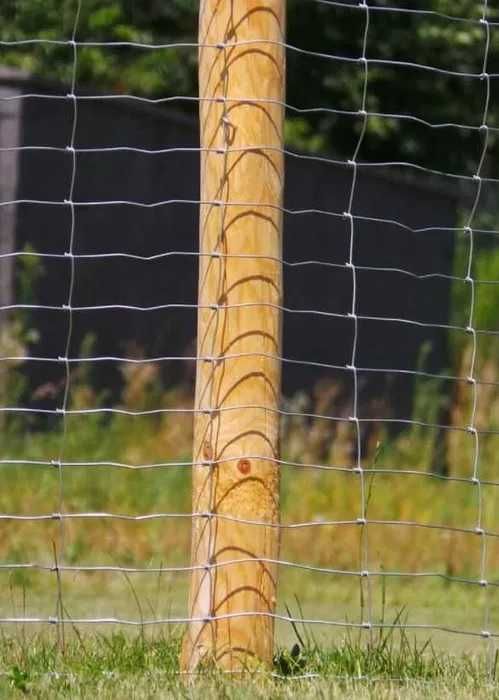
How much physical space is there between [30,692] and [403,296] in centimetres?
780

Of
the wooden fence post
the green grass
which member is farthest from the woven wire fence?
the wooden fence post

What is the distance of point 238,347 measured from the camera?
421cm

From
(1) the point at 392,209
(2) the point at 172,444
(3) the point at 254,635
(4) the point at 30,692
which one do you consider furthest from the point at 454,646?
(1) the point at 392,209

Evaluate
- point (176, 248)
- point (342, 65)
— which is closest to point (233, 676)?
point (176, 248)

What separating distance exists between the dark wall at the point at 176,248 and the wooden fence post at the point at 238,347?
4747 mm

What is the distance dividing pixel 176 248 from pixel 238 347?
6.02 metres

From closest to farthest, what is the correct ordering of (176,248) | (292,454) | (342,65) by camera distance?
(292,454) → (176,248) → (342,65)

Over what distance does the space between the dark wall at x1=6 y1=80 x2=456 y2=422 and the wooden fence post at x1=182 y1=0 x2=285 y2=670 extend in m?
4.75

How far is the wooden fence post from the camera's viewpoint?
165 inches

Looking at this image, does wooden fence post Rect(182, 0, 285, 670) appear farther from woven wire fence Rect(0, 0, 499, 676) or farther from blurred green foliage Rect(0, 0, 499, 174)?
blurred green foliage Rect(0, 0, 499, 174)

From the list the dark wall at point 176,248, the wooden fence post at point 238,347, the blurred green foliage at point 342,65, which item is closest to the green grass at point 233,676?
the wooden fence post at point 238,347

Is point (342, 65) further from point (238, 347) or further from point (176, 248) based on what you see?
point (238, 347)

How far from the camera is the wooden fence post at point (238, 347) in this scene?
4.20 m

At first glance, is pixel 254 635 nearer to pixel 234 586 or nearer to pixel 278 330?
pixel 234 586
